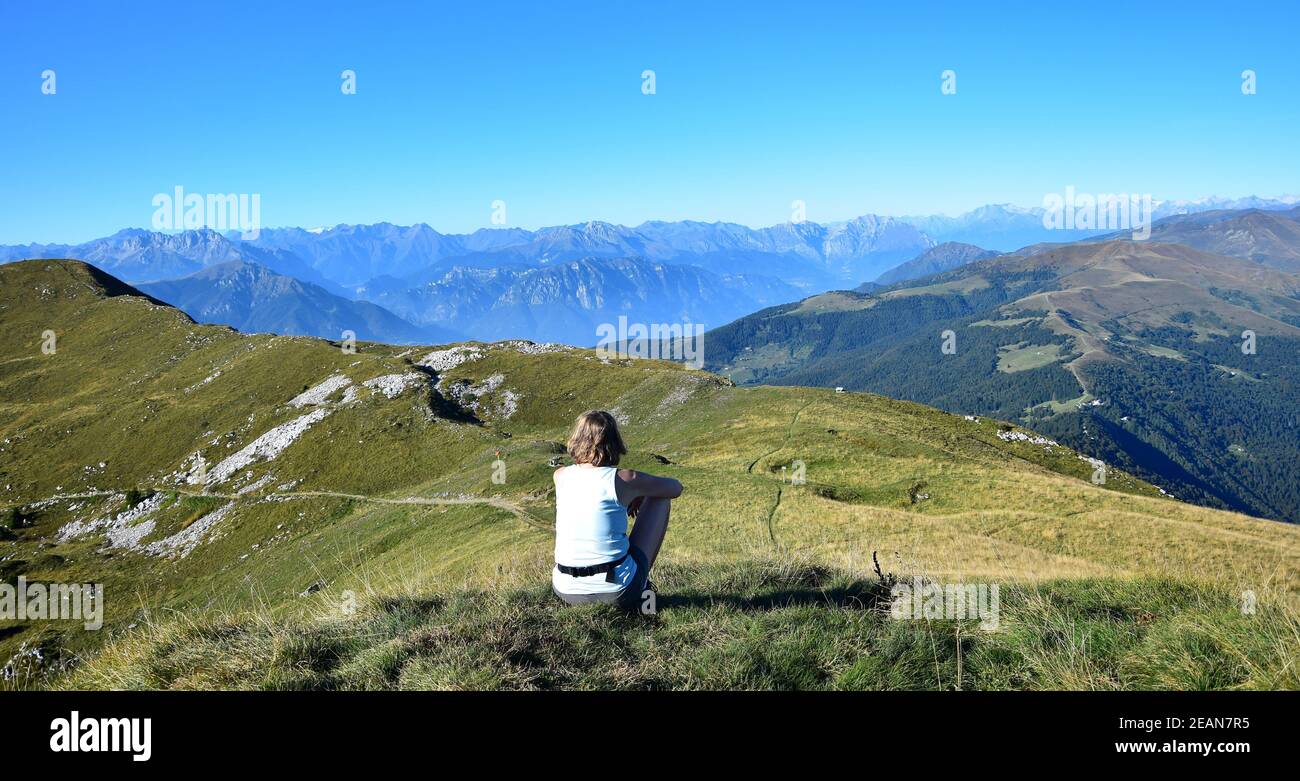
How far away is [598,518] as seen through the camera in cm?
843

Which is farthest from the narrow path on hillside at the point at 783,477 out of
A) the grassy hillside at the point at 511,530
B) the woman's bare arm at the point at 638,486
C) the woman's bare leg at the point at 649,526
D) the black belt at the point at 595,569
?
the black belt at the point at 595,569

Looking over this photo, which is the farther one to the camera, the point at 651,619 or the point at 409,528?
the point at 409,528

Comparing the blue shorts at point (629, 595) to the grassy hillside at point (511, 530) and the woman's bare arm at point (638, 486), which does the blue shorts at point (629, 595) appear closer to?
the grassy hillside at point (511, 530)

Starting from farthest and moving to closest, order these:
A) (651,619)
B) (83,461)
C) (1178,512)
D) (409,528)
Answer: (83,461) → (409,528) → (1178,512) → (651,619)

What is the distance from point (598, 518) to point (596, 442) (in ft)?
3.46

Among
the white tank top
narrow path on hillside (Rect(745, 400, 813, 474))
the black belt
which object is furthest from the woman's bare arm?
narrow path on hillside (Rect(745, 400, 813, 474))

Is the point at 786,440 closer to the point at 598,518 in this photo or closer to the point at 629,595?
the point at 629,595

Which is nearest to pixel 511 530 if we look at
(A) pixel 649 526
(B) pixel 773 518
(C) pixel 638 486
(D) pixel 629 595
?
(B) pixel 773 518

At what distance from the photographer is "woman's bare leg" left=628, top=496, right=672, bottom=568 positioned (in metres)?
9.35

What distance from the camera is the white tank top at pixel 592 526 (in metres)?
8.41
